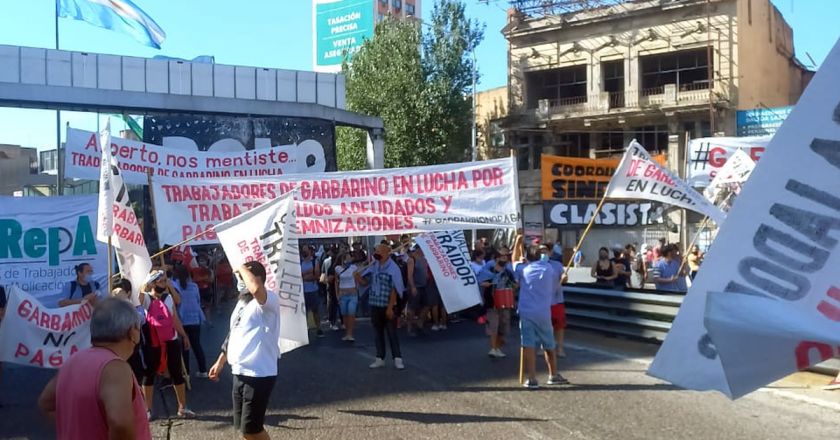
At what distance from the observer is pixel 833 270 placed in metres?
2.00

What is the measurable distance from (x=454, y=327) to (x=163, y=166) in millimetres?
5995

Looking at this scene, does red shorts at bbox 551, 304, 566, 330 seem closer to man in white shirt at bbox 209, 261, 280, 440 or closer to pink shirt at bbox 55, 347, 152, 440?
man in white shirt at bbox 209, 261, 280, 440

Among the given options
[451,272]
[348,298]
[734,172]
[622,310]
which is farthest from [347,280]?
[734,172]

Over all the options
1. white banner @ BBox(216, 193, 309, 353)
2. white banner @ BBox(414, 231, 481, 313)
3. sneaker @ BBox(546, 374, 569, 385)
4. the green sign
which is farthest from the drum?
the green sign

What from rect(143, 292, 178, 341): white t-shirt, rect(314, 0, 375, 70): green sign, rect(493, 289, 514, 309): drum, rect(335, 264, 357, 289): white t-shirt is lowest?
rect(493, 289, 514, 309): drum

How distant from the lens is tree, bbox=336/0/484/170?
37938 mm

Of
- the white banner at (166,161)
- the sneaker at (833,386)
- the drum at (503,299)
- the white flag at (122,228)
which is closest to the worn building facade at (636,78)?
the drum at (503,299)

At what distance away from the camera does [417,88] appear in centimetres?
3778

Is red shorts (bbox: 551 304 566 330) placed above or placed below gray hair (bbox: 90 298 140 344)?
below

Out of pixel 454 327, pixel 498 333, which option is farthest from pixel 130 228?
pixel 454 327

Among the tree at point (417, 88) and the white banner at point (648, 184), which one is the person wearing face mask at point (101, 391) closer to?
the white banner at point (648, 184)

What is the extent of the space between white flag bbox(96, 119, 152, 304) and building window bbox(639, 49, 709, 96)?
29585mm

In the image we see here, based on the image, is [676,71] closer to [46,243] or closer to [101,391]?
[46,243]

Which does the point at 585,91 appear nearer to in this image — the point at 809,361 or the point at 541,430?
the point at 541,430
